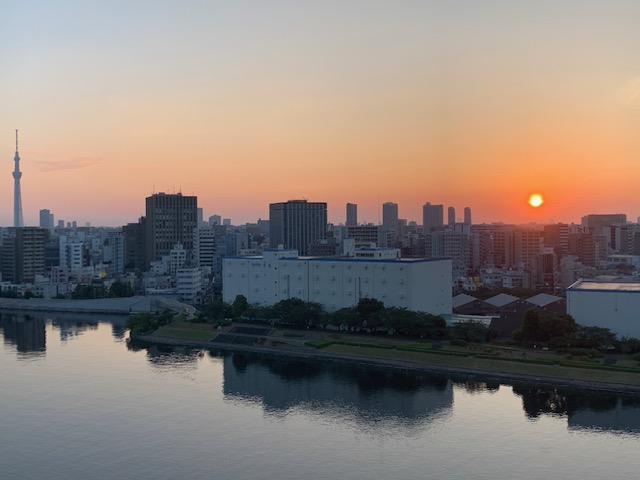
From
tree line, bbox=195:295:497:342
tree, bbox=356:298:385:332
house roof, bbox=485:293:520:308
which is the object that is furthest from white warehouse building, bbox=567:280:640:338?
house roof, bbox=485:293:520:308

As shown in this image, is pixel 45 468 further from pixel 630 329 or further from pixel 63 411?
pixel 630 329

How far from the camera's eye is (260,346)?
62.3ft

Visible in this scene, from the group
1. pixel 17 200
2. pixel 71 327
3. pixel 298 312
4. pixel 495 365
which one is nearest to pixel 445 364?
pixel 495 365

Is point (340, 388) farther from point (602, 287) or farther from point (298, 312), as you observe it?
point (602, 287)

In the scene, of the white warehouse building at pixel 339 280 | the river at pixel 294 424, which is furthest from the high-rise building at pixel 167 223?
the river at pixel 294 424

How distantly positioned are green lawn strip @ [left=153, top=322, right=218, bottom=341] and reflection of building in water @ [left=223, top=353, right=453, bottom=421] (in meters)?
3.25

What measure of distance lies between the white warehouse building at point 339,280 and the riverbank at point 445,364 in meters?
3.00

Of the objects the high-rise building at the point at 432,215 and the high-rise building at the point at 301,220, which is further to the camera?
the high-rise building at the point at 432,215

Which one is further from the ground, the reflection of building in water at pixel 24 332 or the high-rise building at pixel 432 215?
the high-rise building at pixel 432 215

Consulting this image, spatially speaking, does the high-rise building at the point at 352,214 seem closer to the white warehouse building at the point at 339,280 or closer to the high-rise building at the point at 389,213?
the high-rise building at the point at 389,213

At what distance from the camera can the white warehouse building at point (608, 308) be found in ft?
53.6

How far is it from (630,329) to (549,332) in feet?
6.53

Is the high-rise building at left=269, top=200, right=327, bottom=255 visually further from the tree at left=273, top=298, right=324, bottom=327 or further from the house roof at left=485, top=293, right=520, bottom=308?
the tree at left=273, top=298, right=324, bottom=327

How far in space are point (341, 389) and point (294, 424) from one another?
259cm
